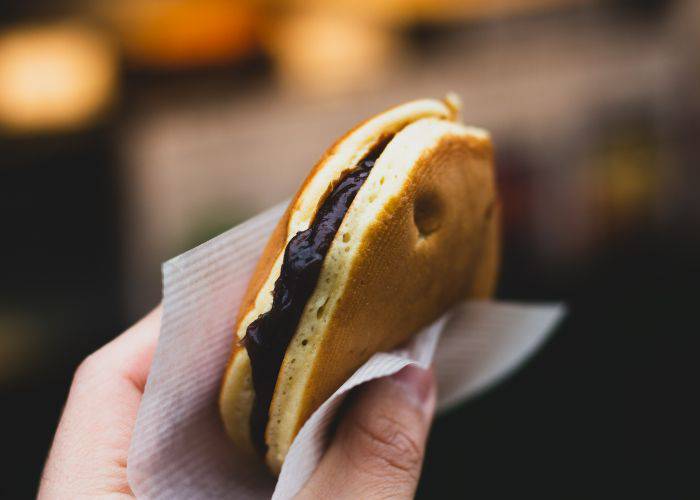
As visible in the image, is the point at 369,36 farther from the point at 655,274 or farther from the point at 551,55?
the point at 655,274

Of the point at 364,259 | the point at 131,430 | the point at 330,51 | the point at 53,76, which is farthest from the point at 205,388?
the point at 330,51

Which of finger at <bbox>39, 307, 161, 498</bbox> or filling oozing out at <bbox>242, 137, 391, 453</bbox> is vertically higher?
filling oozing out at <bbox>242, 137, 391, 453</bbox>

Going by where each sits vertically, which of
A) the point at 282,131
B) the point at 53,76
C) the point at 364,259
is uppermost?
the point at 364,259

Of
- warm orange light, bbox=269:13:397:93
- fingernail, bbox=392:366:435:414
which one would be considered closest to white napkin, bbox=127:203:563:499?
fingernail, bbox=392:366:435:414

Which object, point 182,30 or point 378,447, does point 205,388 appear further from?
point 182,30

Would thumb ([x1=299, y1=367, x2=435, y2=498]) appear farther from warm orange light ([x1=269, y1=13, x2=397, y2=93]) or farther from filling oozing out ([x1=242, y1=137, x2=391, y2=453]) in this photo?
warm orange light ([x1=269, y1=13, x2=397, y2=93])

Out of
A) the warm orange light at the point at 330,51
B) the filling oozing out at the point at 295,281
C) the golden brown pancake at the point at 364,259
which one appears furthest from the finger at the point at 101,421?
the warm orange light at the point at 330,51
